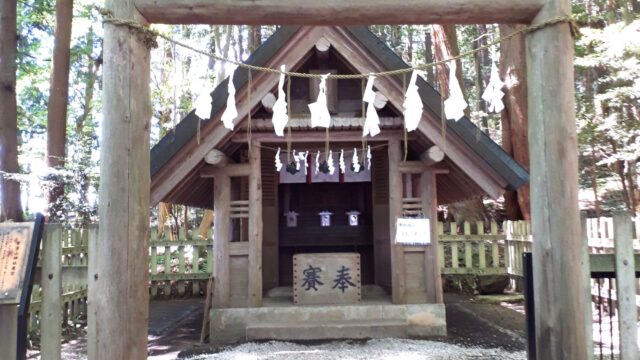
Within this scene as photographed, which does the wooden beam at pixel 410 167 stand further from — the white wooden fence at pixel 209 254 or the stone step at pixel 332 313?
the white wooden fence at pixel 209 254

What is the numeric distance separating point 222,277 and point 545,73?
235 inches

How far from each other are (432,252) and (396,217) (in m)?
0.86

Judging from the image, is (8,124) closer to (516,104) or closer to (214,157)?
(214,157)

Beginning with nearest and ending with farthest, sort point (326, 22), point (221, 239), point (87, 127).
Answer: point (326, 22) → point (221, 239) → point (87, 127)

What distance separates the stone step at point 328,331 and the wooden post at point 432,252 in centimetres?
76

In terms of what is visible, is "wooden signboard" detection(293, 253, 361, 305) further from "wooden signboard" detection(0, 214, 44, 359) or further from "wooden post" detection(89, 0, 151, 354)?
"wooden signboard" detection(0, 214, 44, 359)

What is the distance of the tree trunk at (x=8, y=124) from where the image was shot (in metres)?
10.3

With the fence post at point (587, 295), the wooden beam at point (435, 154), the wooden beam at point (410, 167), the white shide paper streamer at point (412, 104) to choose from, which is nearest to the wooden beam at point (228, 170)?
the wooden beam at point (410, 167)

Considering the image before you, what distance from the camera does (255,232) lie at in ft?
26.3

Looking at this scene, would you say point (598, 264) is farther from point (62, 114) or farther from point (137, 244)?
point (62, 114)


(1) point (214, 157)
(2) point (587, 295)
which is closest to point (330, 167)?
(1) point (214, 157)

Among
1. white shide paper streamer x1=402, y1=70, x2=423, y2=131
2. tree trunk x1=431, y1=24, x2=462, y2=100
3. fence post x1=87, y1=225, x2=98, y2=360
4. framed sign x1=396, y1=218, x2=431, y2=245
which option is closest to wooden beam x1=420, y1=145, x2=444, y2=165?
framed sign x1=396, y1=218, x2=431, y2=245

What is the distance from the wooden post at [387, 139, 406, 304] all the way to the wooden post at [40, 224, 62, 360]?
549cm

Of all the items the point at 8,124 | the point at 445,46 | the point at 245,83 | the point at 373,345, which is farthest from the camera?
the point at 445,46
